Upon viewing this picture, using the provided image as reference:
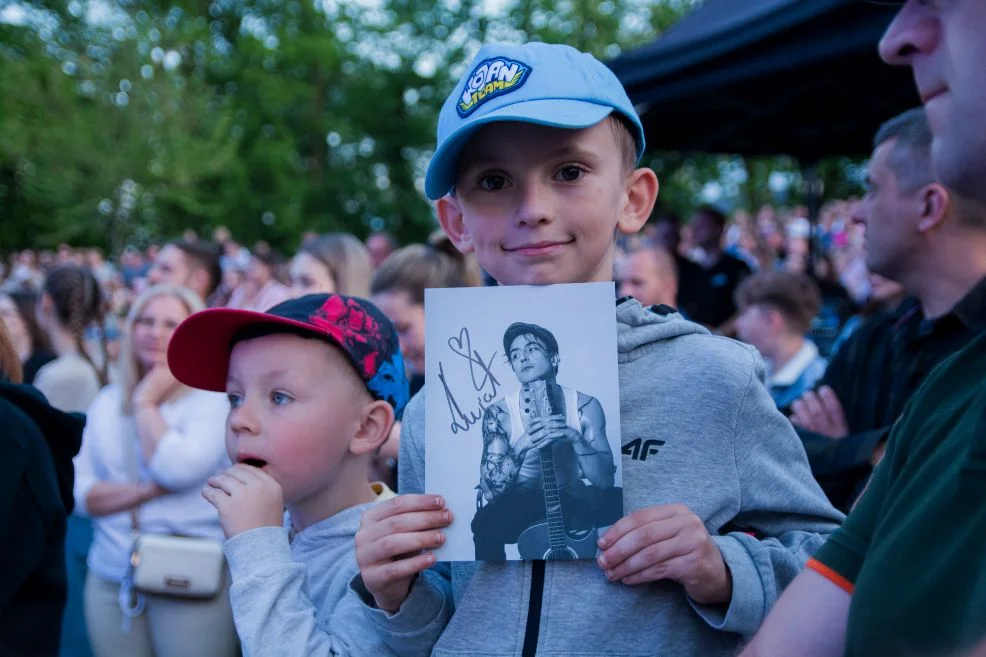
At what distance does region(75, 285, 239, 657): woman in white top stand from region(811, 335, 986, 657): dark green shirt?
98.6 inches

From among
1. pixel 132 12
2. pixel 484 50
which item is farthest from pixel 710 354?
pixel 132 12

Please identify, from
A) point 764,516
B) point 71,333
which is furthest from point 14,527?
point 71,333

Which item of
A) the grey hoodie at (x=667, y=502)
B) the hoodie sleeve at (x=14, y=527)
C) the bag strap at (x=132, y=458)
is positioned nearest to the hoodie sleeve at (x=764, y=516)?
the grey hoodie at (x=667, y=502)

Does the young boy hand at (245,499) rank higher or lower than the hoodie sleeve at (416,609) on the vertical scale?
higher

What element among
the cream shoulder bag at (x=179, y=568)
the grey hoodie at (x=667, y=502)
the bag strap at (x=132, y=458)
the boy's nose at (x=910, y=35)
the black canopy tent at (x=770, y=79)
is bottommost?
the cream shoulder bag at (x=179, y=568)

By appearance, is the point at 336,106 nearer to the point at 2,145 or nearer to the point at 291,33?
the point at 291,33

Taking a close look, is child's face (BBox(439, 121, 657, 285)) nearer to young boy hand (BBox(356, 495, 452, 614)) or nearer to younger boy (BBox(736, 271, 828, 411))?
young boy hand (BBox(356, 495, 452, 614))

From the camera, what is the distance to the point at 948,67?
0.85 metres

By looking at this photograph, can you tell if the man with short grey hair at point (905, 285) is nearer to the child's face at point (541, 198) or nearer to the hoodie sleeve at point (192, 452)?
the child's face at point (541, 198)

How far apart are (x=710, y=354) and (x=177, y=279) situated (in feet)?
14.7

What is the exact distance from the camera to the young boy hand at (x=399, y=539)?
128cm

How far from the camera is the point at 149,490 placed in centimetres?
336

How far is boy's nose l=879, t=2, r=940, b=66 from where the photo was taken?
888mm

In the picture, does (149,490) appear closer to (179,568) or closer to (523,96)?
(179,568)
